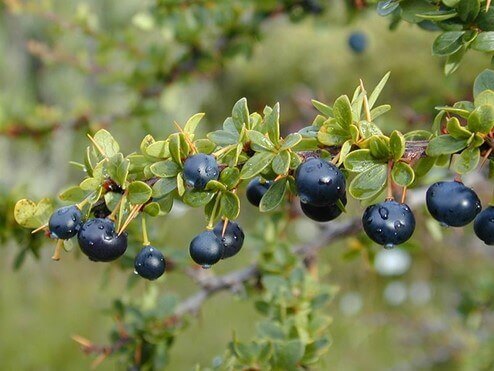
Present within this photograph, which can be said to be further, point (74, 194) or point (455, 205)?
point (74, 194)

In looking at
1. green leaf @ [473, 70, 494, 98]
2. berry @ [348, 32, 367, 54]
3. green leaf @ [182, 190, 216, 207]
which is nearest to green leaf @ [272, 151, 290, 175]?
green leaf @ [182, 190, 216, 207]

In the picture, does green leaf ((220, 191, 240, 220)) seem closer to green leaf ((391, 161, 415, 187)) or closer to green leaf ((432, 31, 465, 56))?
green leaf ((391, 161, 415, 187))

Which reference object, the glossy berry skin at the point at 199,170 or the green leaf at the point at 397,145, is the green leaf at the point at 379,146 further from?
the glossy berry skin at the point at 199,170

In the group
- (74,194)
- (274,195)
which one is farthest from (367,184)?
(74,194)

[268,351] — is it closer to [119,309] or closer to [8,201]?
[119,309]

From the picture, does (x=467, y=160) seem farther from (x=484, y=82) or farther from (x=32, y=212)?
(x=32, y=212)

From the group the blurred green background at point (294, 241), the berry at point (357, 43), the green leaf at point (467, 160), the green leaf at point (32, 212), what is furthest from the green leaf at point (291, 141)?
the berry at point (357, 43)
